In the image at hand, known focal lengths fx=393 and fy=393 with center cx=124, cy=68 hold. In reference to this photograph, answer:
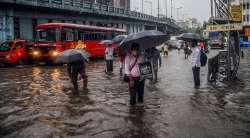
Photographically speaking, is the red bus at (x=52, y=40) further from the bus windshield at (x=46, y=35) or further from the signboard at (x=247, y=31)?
the signboard at (x=247, y=31)

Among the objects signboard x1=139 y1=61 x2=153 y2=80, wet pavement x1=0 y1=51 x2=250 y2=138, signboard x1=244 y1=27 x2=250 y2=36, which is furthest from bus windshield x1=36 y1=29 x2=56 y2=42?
signboard x1=244 y1=27 x2=250 y2=36

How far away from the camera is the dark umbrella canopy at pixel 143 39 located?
1013cm

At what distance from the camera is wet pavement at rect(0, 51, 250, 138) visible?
7.49 metres

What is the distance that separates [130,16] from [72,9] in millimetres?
24138

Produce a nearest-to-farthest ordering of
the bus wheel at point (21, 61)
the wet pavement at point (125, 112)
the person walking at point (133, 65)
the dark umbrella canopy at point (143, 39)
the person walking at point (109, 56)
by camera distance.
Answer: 1. the wet pavement at point (125, 112)
2. the person walking at point (133, 65)
3. the dark umbrella canopy at point (143, 39)
4. the person walking at point (109, 56)
5. the bus wheel at point (21, 61)

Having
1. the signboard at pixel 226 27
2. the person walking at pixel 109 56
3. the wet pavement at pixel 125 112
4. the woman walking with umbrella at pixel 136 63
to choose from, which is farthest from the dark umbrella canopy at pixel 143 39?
the person walking at pixel 109 56

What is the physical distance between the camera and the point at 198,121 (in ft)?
27.1

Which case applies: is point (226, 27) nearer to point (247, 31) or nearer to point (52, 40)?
point (52, 40)

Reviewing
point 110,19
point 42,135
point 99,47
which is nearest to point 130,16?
point 110,19

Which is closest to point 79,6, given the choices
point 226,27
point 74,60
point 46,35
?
point 46,35

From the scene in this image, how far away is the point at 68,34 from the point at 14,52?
401 cm

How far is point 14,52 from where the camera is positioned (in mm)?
27562

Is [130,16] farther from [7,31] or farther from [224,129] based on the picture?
[224,129]

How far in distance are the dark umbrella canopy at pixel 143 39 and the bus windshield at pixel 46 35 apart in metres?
17.5
